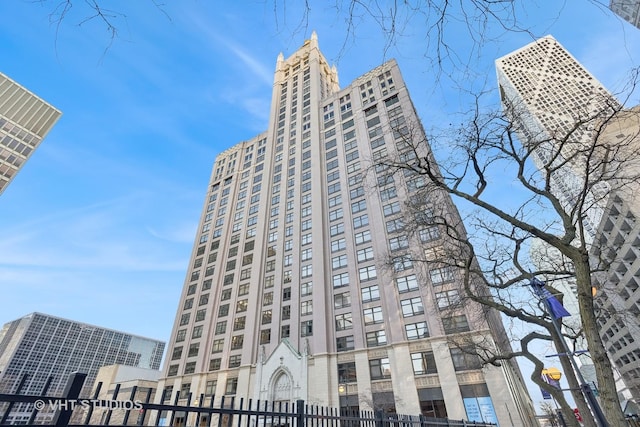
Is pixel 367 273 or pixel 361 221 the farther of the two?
pixel 361 221

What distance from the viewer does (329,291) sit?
40.4 m

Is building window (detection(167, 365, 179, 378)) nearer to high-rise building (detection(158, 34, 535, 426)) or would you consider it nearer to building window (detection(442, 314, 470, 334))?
high-rise building (detection(158, 34, 535, 426))

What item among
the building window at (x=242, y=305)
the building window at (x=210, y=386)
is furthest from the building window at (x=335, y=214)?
the building window at (x=210, y=386)

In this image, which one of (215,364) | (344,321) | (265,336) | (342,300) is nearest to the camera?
(344,321)

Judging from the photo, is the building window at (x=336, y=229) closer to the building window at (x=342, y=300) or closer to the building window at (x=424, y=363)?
the building window at (x=342, y=300)

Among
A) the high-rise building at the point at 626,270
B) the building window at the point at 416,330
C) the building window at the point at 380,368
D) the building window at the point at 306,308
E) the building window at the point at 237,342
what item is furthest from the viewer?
the building window at the point at 237,342

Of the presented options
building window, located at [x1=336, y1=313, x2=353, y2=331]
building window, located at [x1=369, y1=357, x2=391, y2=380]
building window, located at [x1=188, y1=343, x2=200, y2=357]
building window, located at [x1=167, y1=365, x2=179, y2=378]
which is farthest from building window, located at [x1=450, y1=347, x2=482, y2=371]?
building window, located at [x1=167, y1=365, x2=179, y2=378]

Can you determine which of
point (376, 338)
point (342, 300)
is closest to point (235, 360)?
point (342, 300)

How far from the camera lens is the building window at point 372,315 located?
1410 inches

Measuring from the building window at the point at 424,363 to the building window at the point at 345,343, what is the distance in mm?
7117

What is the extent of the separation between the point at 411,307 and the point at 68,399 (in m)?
35.8

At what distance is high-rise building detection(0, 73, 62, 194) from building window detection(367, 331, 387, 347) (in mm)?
83492

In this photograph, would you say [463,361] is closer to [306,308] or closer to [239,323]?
[306,308]

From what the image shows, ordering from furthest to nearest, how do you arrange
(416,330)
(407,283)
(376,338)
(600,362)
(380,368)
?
(407,283)
(376,338)
(416,330)
(380,368)
(600,362)
